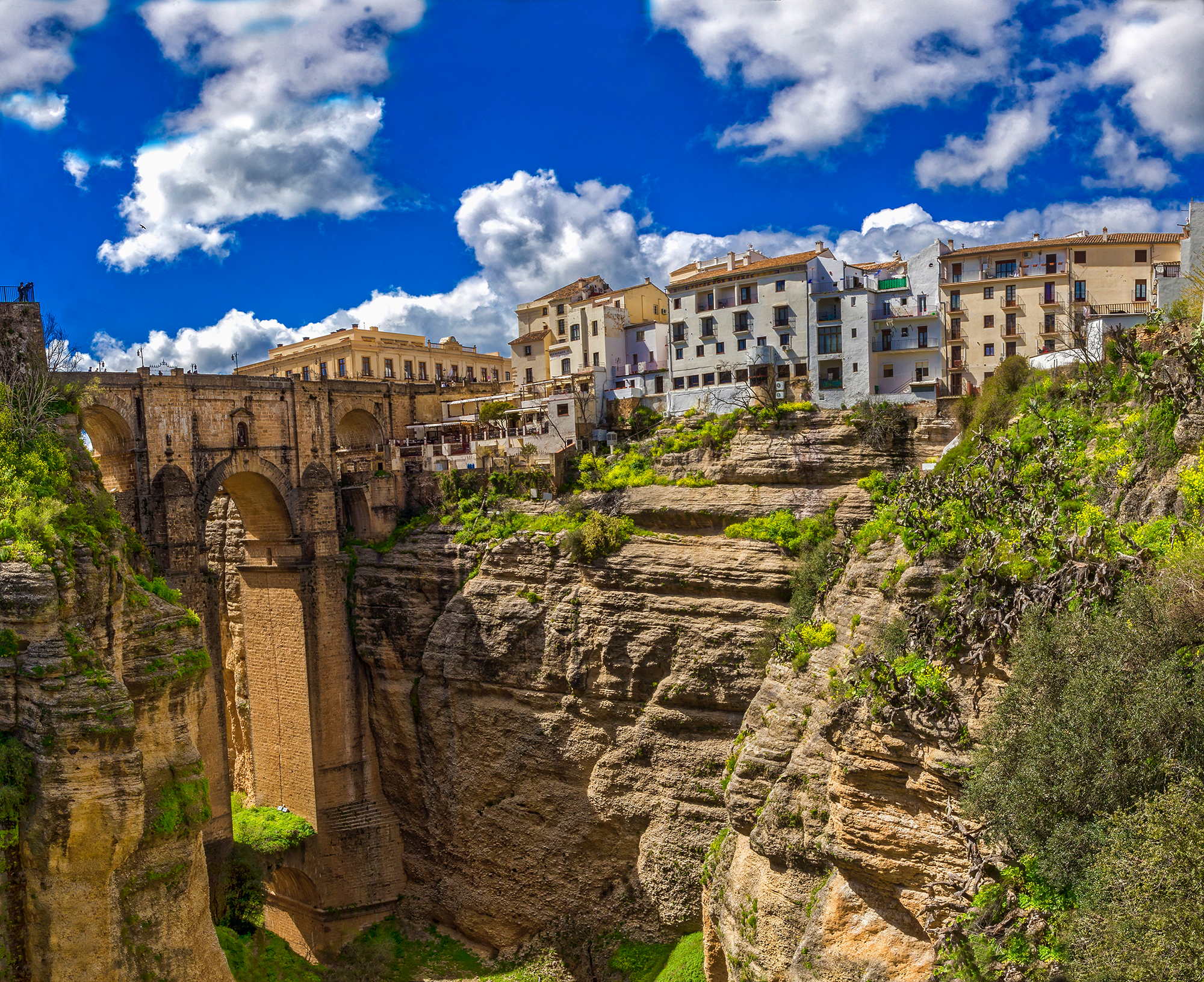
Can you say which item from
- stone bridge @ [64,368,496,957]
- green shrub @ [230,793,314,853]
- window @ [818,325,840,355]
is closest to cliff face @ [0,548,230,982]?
stone bridge @ [64,368,496,957]

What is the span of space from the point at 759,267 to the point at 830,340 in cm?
387

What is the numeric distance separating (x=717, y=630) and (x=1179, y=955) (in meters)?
16.3

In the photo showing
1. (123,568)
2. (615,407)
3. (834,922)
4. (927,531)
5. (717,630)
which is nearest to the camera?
(834,922)

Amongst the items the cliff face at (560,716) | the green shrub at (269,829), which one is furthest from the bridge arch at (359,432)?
the green shrub at (269,829)

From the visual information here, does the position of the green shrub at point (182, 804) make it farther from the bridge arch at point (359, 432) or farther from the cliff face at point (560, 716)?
the bridge arch at point (359, 432)

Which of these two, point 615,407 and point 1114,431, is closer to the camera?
point 1114,431

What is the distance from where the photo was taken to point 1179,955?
313 inches

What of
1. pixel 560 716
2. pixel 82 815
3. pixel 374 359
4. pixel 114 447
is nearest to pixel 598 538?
pixel 560 716

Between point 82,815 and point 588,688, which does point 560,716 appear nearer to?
point 588,688

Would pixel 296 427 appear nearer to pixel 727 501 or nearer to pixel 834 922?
pixel 727 501

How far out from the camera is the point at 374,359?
48.5m

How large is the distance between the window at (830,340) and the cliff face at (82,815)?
83.0ft

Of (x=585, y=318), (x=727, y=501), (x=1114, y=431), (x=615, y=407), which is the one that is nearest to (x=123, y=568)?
(x=727, y=501)

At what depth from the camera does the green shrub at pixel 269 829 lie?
28.0m
